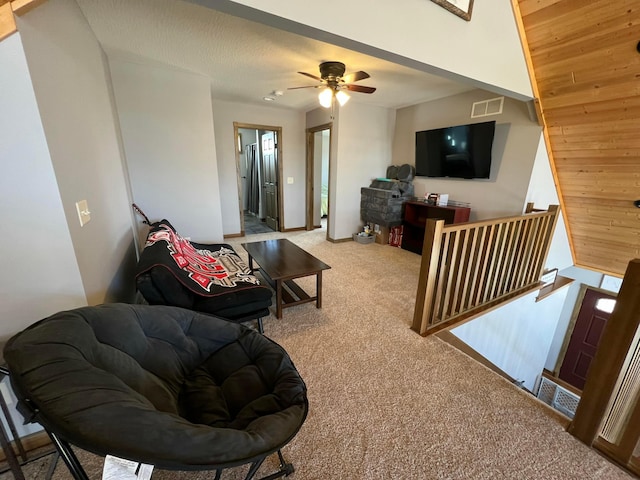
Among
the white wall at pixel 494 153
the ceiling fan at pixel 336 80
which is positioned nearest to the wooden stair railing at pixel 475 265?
the white wall at pixel 494 153

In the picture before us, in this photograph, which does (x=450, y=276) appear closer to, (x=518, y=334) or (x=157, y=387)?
(x=518, y=334)

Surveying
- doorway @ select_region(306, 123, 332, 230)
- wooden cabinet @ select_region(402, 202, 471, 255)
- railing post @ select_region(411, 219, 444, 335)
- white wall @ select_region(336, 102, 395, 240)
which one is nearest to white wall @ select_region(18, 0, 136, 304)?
railing post @ select_region(411, 219, 444, 335)

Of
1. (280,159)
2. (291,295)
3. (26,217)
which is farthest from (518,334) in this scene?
(280,159)

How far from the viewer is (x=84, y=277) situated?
1259mm

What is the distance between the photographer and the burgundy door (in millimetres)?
4031

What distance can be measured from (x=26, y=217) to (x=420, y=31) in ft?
7.77

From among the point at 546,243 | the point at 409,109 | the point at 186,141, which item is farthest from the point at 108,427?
the point at 409,109

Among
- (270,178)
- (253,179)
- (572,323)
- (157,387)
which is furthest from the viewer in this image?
(253,179)

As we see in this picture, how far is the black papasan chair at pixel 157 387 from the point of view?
2.23 feet

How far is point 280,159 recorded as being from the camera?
508 centimetres

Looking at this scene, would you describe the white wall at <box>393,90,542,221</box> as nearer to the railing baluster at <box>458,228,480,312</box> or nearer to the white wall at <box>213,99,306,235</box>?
the railing baluster at <box>458,228,480,312</box>

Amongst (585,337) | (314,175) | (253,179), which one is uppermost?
(314,175)

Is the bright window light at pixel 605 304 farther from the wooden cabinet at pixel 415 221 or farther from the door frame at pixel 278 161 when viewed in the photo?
the door frame at pixel 278 161

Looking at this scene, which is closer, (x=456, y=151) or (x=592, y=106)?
(x=592, y=106)
